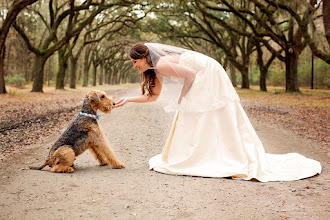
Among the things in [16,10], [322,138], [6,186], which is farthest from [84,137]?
[16,10]

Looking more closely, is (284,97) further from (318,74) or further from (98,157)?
(98,157)

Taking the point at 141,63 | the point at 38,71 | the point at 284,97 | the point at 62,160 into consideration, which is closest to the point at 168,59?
the point at 141,63

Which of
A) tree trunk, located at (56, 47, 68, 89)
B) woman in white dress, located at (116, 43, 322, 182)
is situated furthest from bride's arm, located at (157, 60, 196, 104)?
tree trunk, located at (56, 47, 68, 89)

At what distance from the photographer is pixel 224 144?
3928mm

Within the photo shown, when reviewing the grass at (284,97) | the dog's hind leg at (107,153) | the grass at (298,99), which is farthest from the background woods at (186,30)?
the dog's hind leg at (107,153)

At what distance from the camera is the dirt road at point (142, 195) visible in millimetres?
2561

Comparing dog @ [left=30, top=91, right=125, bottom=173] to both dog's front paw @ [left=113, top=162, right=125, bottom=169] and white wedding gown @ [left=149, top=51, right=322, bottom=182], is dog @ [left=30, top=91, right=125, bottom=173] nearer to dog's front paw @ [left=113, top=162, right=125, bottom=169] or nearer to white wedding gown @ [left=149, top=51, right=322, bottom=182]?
dog's front paw @ [left=113, top=162, right=125, bottom=169]

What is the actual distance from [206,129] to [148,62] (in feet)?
4.09

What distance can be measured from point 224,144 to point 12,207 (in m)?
2.59

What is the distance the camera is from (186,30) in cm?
2961

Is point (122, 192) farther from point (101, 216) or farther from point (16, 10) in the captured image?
point (16, 10)

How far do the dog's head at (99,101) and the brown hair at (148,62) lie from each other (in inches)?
26.6

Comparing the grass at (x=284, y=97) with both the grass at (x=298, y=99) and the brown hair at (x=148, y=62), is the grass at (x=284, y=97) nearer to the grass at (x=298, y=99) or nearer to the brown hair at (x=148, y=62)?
the grass at (x=298, y=99)

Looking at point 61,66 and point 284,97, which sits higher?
point 61,66
